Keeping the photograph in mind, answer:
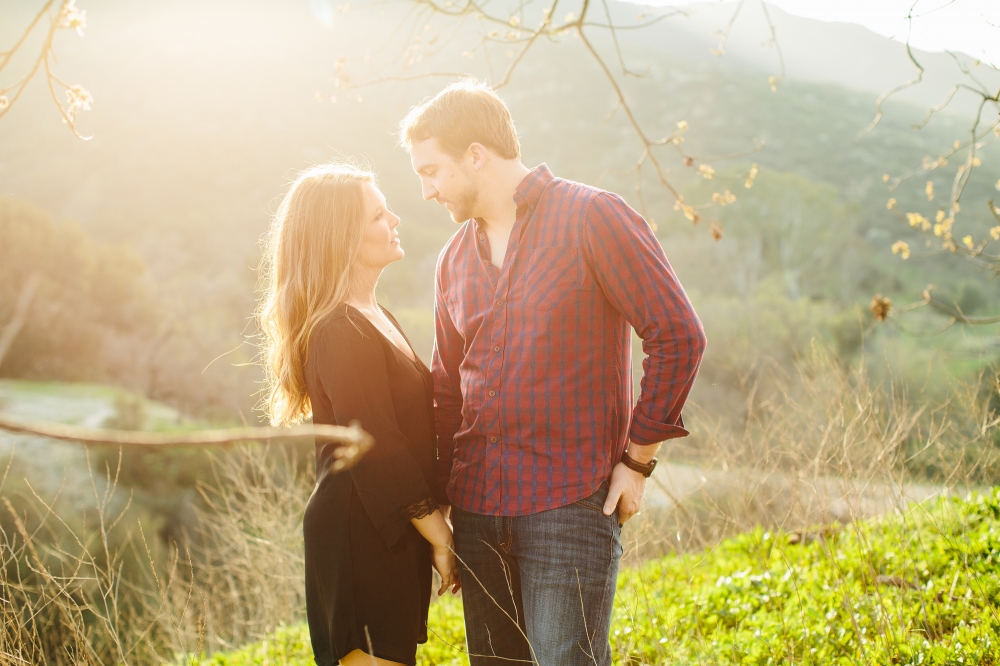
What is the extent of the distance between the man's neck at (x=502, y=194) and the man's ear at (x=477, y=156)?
1.5 inches

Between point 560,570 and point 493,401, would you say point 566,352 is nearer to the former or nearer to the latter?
point 493,401

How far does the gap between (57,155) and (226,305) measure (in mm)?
14694

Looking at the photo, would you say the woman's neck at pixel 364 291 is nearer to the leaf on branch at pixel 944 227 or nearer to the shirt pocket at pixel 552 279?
the shirt pocket at pixel 552 279

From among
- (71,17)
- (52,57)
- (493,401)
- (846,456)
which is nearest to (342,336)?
(493,401)

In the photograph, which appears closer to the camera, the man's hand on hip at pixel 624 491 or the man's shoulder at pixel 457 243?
the man's hand on hip at pixel 624 491

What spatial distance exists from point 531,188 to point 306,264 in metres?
0.72

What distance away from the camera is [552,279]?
69.4 inches

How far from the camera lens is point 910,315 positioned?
19.5 meters

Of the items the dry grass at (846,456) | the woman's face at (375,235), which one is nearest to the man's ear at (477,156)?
the woman's face at (375,235)

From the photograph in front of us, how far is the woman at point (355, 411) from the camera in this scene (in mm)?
1730

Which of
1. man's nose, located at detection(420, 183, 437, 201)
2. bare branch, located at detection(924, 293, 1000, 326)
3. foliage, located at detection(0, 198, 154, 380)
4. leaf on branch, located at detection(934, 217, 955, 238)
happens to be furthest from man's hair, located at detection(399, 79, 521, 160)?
foliage, located at detection(0, 198, 154, 380)

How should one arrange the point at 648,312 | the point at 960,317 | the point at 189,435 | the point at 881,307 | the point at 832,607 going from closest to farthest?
the point at 189,435 → the point at 648,312 → the point at 832,607 → the point at 881,307 → the point at 960,317

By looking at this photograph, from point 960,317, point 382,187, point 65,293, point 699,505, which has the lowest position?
point 699,505

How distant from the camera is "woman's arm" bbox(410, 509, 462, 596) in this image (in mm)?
1816
